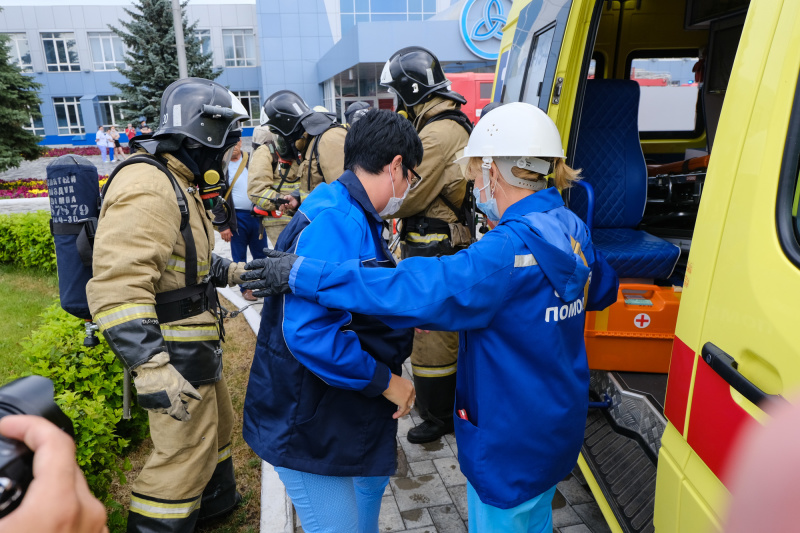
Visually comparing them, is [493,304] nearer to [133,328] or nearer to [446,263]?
[446,263]

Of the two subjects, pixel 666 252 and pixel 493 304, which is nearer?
pixel 493 304

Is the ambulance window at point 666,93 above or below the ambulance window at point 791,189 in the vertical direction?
above

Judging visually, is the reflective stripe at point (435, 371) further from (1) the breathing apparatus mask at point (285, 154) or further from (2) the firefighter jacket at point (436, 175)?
(1) the breathing apparatus mask at point (285, 154)

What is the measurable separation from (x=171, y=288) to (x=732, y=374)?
2.19m

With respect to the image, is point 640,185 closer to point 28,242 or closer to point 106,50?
point 28,242

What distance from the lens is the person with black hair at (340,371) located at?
1.84 m

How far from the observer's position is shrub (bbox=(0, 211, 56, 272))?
802 centimetres

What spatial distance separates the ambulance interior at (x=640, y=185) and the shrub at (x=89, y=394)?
98.2 inches

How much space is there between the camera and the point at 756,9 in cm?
149

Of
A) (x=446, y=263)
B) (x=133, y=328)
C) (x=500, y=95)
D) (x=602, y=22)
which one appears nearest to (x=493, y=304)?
(x=446, y=263)

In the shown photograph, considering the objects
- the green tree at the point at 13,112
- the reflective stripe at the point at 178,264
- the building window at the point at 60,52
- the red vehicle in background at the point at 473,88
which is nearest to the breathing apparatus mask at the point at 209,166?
the reflective stripe at the point at 178,264

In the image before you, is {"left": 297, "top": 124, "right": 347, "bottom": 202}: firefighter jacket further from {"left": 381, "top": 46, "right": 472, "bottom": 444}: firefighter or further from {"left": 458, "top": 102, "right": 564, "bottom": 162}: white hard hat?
{"left": 458, "top": 102, "right": 564, "bottom": 162}: white hard hat

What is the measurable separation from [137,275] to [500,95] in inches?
137

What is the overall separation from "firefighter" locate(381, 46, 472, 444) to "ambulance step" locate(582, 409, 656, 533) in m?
1.20
